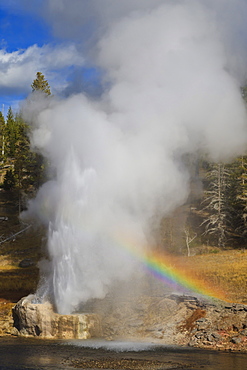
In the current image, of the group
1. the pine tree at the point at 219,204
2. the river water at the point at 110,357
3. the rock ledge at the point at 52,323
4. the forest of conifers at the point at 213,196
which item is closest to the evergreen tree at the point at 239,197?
the forest of conifers at the point at 213,196

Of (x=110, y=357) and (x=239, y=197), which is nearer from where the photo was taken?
(x=110, y=357)

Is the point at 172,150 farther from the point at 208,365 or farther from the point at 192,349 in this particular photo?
the point at 208,365

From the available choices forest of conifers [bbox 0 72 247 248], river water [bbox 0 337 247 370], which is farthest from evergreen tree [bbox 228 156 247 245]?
river water [bbox 0 337 247 370]

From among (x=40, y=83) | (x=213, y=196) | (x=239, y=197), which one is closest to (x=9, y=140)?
(x=40, y=83)

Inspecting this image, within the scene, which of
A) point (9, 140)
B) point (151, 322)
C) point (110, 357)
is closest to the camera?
point (110, 357)

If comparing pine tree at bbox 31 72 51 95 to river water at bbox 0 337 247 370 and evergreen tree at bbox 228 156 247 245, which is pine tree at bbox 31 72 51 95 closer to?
evergreen tree at bbox 228 156 247 245

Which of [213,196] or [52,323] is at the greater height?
[213,196]

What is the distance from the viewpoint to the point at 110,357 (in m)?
12.5

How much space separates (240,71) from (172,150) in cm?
633

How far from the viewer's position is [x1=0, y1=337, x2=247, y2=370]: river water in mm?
11523

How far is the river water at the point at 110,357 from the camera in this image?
11523 millimetres

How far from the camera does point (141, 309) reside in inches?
689

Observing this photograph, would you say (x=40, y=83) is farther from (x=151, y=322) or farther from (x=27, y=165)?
(x=151, y=322)

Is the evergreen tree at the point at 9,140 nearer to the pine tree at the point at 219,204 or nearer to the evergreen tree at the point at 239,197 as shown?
the pine tree at the point at 219,204
